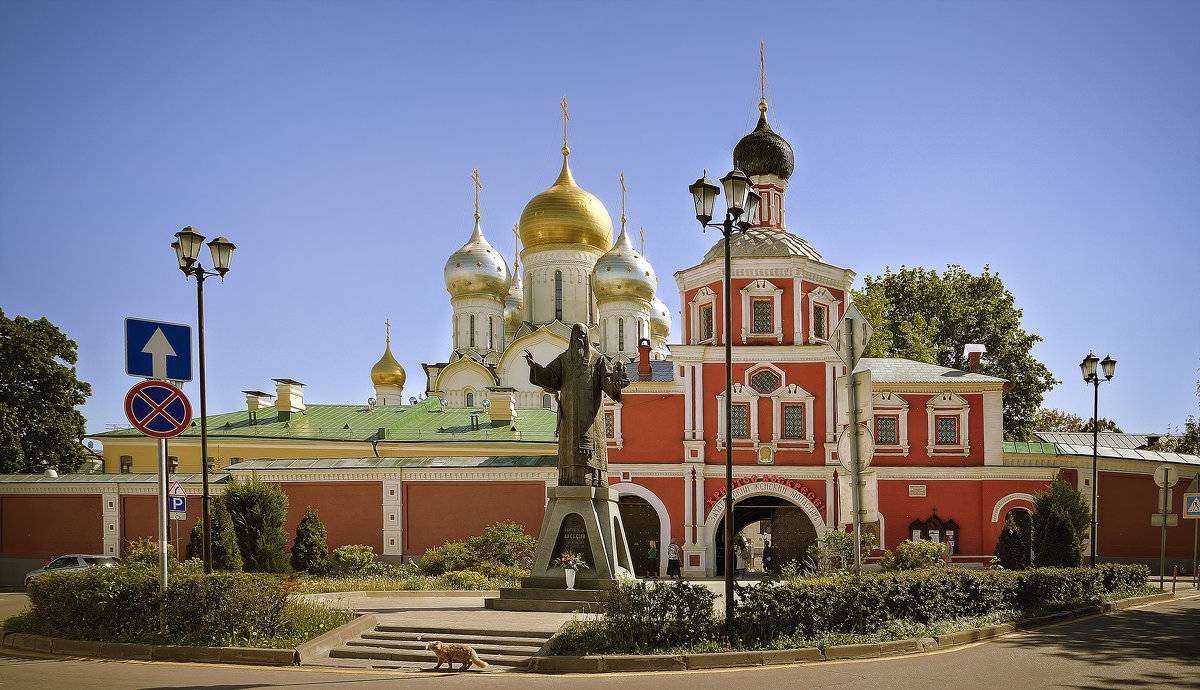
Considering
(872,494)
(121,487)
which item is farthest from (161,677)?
(121,487)

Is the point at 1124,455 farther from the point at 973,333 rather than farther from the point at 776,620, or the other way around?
the point at 776,620

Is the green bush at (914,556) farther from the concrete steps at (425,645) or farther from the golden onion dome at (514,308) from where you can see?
the golden onion dome at (514,308)

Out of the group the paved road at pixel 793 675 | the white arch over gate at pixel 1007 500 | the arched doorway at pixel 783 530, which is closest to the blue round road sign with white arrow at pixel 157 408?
the paved road at pixel 793 675

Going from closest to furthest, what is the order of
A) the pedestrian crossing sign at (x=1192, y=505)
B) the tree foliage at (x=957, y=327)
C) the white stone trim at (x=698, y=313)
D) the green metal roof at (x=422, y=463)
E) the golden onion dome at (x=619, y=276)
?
the pedestrian crossing sign at (x=1192, y=505) → the green metal roof at (x=422, y=463) → the white stone trim at (x=698, y=313) → the tree foliage at (x=957, y=327) → the golden onion dome at (x=619, y=276)

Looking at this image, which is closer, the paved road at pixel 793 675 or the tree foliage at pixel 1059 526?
the paved road at pixel 793 675

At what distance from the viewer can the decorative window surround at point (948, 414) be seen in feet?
93.9

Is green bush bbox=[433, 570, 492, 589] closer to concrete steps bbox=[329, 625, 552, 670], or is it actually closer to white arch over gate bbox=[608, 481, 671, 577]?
concrete steps bbox=[329, 625, 552, 670]

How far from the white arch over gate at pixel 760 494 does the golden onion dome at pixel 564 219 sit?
2242cm

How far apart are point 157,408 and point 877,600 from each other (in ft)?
28.8

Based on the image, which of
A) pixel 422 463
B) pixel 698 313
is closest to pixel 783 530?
pixel 698 313

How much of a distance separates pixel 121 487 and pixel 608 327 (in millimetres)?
24842

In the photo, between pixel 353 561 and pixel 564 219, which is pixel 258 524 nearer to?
pixel 353 561

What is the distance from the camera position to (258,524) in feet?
70.2

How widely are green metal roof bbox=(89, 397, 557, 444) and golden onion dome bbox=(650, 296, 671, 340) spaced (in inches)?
811
